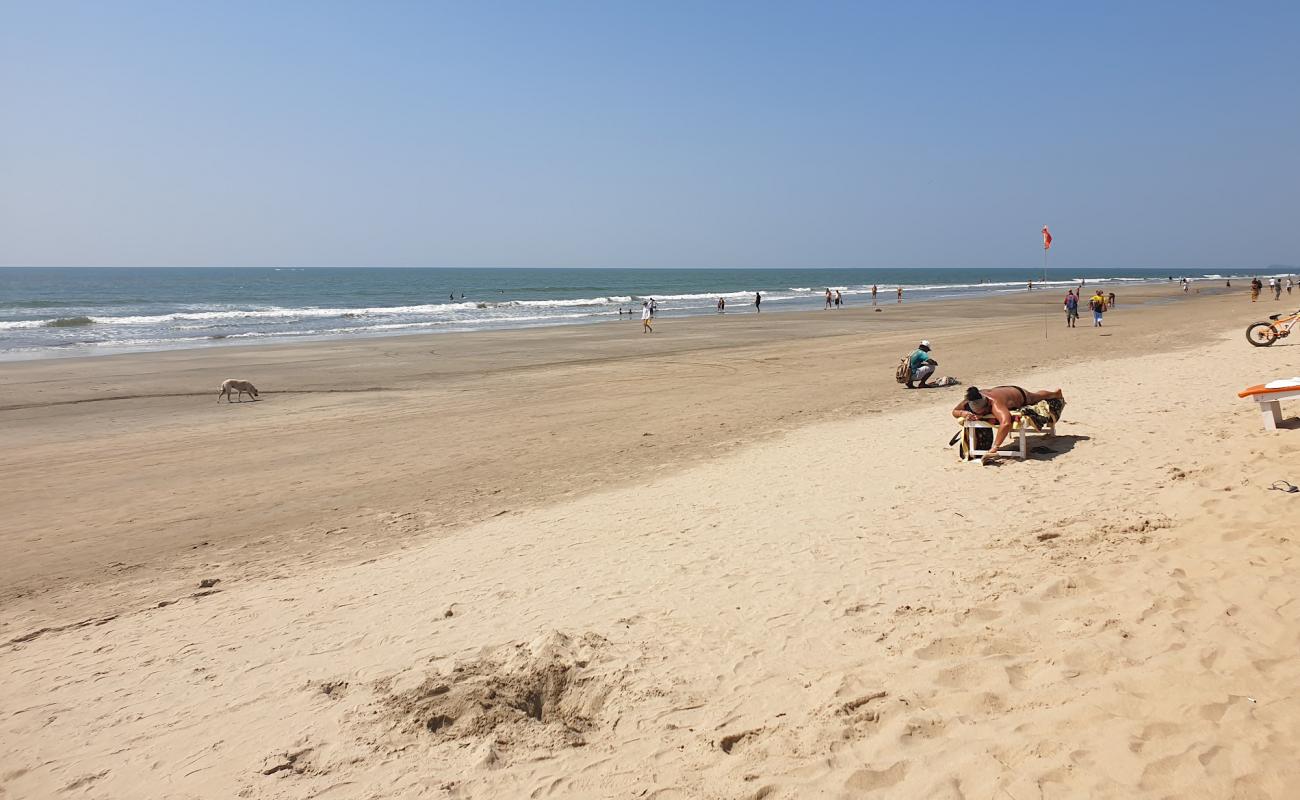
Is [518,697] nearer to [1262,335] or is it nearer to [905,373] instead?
[905,373]

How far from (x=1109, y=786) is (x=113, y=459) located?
13.7 m

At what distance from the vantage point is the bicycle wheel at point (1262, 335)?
17.7 meters

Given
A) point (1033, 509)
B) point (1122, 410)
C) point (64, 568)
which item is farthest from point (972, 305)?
point (64, 568)

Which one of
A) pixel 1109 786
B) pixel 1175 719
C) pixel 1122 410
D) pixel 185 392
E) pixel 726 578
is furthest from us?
pixel 185 392

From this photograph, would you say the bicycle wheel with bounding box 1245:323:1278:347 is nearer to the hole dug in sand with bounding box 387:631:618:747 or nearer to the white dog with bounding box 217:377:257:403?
the hole dug in sand with bounding box 387:631:618:747

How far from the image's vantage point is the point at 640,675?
4.71 meters

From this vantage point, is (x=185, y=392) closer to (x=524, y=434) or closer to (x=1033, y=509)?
(x=524, y=434)

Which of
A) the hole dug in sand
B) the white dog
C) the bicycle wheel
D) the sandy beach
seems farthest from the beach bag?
the white dog

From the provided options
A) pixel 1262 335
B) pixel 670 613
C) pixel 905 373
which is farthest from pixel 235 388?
pixel 1262 335

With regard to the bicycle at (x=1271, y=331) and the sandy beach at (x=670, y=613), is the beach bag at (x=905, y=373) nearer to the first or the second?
the sandy beach at (x=670, y=613)

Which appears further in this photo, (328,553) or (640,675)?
(328,553)

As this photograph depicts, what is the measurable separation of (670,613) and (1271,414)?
696 cm

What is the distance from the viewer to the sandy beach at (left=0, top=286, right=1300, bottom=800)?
149 inches

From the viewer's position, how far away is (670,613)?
556 centimetres
